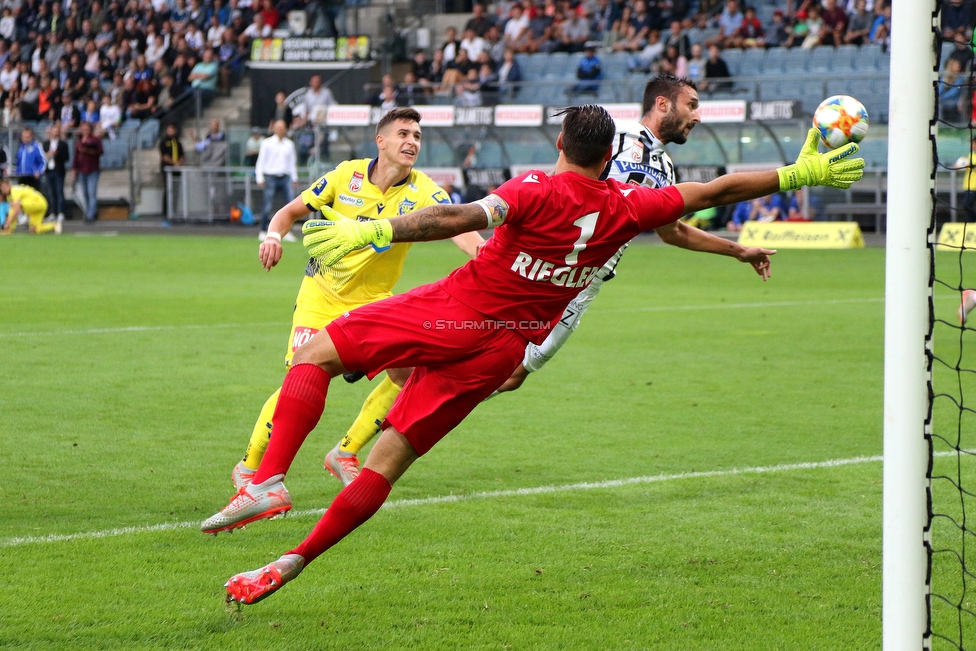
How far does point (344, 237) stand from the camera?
14.4ft

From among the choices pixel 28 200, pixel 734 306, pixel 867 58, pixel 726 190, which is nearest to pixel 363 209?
pixel 726 190

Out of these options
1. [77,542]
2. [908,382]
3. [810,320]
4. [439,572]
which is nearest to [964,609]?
[908,382]

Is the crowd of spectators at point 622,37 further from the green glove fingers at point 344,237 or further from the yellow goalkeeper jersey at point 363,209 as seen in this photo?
the green glove fingers at point 344,237

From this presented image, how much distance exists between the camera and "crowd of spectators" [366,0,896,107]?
88.3ft

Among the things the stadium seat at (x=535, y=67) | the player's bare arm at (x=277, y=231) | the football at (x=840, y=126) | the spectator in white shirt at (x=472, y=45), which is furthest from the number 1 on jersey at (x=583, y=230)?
the spectator in white shirt at (x=472, y=45)

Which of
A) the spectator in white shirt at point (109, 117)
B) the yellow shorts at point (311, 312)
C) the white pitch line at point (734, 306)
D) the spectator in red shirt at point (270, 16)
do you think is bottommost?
the white pitch line at point (734, 306)

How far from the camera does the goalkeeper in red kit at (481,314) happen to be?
467cm

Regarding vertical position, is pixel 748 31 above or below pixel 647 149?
above

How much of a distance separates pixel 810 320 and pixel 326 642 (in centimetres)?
1003

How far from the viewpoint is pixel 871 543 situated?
5488mm

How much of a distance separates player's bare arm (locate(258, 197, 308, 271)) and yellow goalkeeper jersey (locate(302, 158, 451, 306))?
221 millimetres

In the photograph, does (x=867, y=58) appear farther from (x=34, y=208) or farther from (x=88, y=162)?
(x=34, y=208)

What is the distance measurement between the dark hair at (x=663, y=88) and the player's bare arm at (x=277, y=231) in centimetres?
209

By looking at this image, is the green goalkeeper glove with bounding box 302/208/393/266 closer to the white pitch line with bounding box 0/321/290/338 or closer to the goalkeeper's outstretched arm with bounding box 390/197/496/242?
the goalkeeper's outstretched arm with bounding box 390/197/496/242
